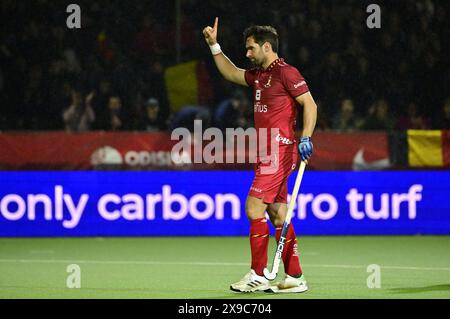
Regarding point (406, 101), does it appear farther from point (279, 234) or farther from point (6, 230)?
point (279, 234)

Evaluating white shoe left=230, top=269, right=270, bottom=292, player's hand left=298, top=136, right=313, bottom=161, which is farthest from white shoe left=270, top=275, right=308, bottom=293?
player's hand left=298, top=136, right=313, bottom=161

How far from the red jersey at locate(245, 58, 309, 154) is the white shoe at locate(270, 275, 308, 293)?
3.45 ft

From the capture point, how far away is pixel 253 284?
848 cm

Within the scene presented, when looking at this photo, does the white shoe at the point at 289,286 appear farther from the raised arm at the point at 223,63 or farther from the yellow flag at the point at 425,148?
the yellow flag at the point at 425,148

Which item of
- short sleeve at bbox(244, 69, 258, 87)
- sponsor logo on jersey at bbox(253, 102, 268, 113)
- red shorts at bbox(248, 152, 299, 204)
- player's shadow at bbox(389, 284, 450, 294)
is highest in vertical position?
short sleeve at bbox(244, 69, 258, 87)

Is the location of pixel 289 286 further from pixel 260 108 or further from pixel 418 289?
pixel 260 108

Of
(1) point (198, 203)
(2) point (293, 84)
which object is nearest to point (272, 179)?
(2) point (293, 84)

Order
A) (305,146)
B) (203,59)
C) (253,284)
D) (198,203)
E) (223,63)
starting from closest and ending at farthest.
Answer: (305,146) → (253,284) → (223,63) → (198,203) → (203,59)

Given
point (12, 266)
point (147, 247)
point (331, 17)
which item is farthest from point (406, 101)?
point (12, 266)

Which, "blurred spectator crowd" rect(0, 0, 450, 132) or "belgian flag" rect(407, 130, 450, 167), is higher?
"blurred spectator crowd" rect(0, 0, 450, 132)

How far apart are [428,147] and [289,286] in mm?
6114

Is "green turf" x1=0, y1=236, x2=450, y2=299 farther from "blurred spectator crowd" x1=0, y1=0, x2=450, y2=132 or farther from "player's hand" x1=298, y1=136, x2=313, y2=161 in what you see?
"blurred spectator crowd" x1=0, y1=0, x2=450, y2=132

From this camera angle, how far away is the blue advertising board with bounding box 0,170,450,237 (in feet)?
44.8

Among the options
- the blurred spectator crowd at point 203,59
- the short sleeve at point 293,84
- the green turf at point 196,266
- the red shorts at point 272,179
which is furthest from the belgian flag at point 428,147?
the short sleeve at point 293,84
